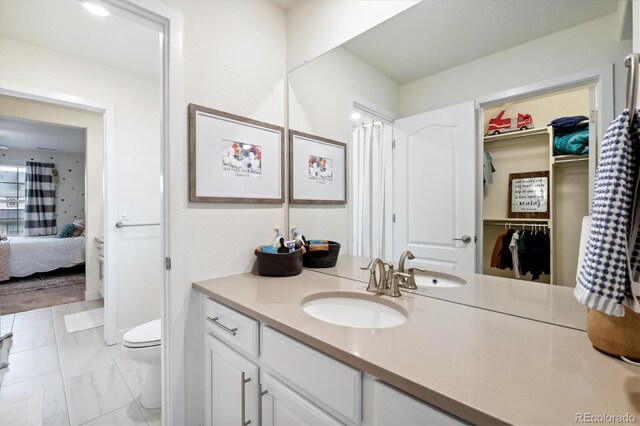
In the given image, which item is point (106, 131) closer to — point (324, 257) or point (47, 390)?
point (47, 390)

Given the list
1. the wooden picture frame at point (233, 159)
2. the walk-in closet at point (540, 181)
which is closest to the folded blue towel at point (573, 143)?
the walk-in closet at point (540, 181)

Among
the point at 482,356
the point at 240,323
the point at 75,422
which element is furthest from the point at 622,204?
the point at 75,422

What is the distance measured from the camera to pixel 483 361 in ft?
2.11

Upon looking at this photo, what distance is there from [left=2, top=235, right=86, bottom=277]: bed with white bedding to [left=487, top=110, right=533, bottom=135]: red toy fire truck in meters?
6.29

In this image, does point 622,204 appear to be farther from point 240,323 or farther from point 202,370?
point 202,370

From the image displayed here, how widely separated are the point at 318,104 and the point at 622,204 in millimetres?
1503

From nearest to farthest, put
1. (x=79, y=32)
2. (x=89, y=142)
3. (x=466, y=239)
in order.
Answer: (x=466, y=239), (x=79, y=32), (x=89, y=142)

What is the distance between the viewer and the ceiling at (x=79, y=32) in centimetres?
186

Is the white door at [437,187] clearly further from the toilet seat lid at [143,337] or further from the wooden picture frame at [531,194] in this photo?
the toilet seat lid at [143,337]

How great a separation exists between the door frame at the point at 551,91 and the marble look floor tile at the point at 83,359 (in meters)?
2.67

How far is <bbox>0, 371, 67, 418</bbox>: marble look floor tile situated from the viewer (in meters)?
1.71

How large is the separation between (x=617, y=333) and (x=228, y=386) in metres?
1.23

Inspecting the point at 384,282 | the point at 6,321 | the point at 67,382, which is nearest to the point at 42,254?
the point at 6,321

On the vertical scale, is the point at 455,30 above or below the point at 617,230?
above
